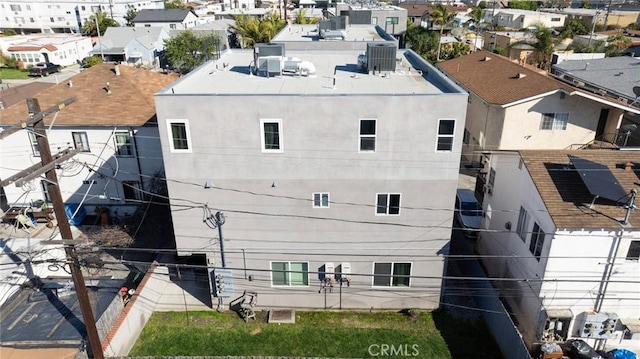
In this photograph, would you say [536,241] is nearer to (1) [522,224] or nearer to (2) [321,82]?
(1) [522,224]

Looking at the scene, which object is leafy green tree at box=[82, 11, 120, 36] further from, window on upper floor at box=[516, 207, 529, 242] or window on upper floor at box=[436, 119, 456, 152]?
window on upper floor at box=[516, 207, 529, 242]

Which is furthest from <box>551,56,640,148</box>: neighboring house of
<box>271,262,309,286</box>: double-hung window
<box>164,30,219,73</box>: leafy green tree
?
<box>164,30,219,73</box>: leafy green tree

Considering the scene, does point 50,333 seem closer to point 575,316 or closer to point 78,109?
point 78,109

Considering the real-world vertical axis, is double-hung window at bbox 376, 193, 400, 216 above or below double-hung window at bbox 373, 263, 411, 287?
above

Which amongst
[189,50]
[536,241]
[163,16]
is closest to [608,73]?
[536,241]

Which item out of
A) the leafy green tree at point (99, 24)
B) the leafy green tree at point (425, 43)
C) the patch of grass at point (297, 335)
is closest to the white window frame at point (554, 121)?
the patch of grass at point (297, 335)

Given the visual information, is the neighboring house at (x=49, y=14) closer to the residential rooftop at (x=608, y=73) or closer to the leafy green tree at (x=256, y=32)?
the leafy green tree at (x=256, y=32)

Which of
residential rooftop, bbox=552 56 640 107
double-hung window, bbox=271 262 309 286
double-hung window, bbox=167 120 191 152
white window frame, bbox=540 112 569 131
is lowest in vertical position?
double-hung window, bbox=271 262 309 286
